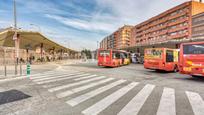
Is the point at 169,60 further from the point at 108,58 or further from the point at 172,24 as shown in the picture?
the point at 172,24

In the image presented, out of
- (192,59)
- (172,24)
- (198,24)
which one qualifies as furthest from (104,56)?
(172,24)

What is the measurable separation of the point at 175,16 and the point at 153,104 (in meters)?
69.7

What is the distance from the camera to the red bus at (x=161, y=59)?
1573 centimetres

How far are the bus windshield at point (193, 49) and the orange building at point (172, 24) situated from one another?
116 feet

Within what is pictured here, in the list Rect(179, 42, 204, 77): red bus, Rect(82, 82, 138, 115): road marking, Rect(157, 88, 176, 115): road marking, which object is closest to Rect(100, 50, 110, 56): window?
Rect(179, 42, 204, 77): red bus

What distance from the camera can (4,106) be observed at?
5133mm

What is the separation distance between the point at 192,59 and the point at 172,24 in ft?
208

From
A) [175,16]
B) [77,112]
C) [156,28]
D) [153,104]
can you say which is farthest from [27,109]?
[156,28]

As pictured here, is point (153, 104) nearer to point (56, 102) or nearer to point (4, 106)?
point (56, 102)

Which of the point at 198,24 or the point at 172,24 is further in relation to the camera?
the point at 172,24

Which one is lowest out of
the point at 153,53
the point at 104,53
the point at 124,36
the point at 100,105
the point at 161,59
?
the point at 100,105

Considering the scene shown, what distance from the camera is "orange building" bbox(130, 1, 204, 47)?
59406 millimetres

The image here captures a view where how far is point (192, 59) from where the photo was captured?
10789 mm

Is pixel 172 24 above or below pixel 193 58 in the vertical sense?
above
